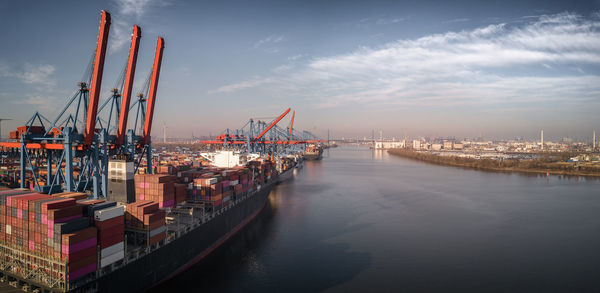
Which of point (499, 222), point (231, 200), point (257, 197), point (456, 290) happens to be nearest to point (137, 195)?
point (231, 200)

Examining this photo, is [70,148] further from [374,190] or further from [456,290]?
[374,190]

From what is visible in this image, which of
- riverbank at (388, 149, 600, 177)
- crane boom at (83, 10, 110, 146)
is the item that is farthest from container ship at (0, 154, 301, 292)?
riverbank at (388, 149, 600, 177)

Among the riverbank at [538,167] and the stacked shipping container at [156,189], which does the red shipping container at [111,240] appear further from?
the riverbank at [538,167]

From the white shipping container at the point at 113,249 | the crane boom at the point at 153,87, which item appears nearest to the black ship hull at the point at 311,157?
the crane boom at the point at 153,87

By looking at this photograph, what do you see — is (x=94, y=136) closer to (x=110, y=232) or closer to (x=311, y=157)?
(x=110, y=232)

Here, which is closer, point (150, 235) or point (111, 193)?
point (150, 235)

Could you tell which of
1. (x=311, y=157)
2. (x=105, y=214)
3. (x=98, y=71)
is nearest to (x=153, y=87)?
(x=98, y=71)
